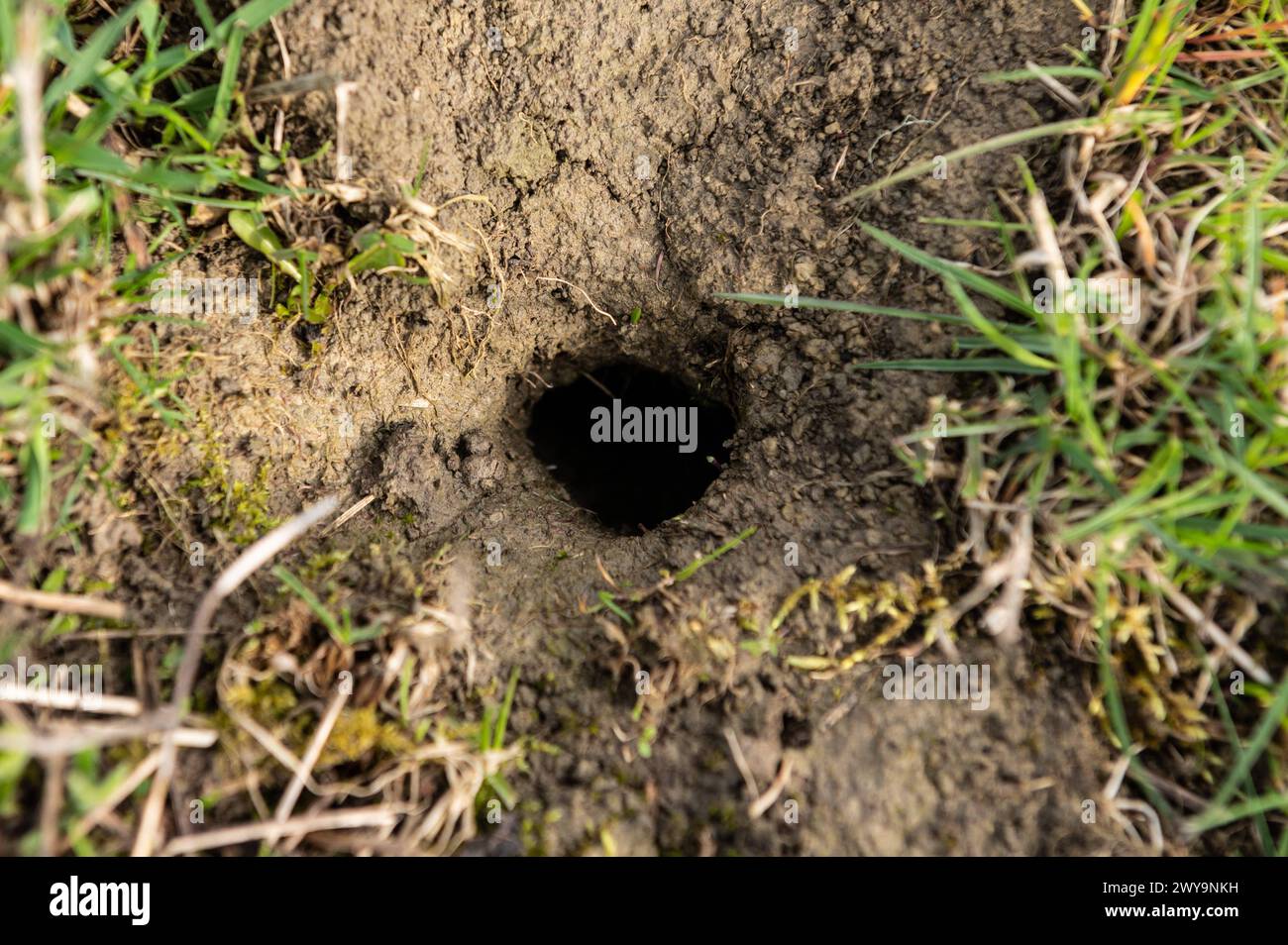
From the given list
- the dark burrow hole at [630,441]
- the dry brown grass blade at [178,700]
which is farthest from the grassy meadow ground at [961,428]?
the dark burrow hole at [630,441]

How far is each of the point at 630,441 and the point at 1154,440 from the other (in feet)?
4.61

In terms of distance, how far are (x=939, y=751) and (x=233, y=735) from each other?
1373 mm

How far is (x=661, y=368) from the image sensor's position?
240cm

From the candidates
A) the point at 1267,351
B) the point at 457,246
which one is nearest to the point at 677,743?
the point at 457,246

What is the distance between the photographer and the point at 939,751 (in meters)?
1.69

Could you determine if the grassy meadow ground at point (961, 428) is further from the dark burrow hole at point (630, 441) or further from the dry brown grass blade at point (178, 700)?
the dark burrow hole at point (630, 441)

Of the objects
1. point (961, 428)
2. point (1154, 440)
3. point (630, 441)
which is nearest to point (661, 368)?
point (630, 441)

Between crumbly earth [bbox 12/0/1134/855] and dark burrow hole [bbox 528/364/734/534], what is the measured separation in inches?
6.2

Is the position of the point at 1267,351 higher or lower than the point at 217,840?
higher

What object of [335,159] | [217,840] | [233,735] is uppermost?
[335,159]

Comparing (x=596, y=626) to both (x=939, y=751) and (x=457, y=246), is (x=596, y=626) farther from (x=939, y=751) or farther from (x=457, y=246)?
(x=457, y=246)

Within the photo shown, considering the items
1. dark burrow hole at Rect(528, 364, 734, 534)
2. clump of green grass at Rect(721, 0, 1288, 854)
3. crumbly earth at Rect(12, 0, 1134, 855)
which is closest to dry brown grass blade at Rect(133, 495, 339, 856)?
crumbly earth at Rect(12, 0, 1134, 855)

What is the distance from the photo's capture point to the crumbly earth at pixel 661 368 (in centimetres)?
168
